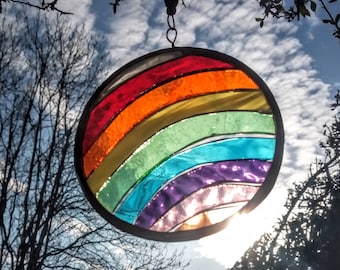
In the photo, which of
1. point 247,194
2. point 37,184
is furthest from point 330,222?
point 247,194

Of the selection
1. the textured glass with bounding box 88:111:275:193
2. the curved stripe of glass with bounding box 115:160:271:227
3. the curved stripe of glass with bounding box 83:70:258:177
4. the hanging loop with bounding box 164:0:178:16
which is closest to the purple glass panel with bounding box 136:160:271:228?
the curved stripe of glass with bounding box 115:160:271:227

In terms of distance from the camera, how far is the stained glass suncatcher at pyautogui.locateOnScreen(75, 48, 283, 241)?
4.83 feet

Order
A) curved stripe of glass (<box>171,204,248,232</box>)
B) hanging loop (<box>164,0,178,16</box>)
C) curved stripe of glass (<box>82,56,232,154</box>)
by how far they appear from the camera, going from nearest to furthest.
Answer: curved stripe of glass (<box>171,204,248,232</box>)
curved stripe of glass (<box>82,56,232,154</box>)
hanging loop (<box>164,0,178,16</box>)

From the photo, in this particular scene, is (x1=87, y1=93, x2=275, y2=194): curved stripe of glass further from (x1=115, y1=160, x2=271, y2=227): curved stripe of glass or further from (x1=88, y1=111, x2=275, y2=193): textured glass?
(x1=115, y1=160, x2=271, y2=227): curved stripe of glass

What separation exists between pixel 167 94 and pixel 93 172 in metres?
0.41

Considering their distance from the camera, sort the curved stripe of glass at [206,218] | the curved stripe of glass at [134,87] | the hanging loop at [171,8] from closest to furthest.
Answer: the curved stripe of glass at [206,218], the curved stripe of glass at [134,87], the hanging loop at [171,8]

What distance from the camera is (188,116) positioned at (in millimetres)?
1499

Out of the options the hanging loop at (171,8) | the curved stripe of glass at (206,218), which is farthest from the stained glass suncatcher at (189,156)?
the hanging loop at (171,8)

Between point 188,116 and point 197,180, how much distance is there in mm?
236

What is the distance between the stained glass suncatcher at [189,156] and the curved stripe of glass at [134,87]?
0.02 meters

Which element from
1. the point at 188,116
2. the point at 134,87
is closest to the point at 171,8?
the point at 134,87

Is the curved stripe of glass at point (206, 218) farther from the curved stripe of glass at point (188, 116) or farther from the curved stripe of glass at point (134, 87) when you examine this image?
the curved stripe of glass at point (134, 87)

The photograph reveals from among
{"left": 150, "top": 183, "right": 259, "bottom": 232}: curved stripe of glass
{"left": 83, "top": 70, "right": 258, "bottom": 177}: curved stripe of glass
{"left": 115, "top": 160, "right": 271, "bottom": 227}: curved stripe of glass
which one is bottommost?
{"left": 150, "top": 183, "right": 259, "bottom": 232}: curved stripe of glass

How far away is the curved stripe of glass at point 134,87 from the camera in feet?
5.14
